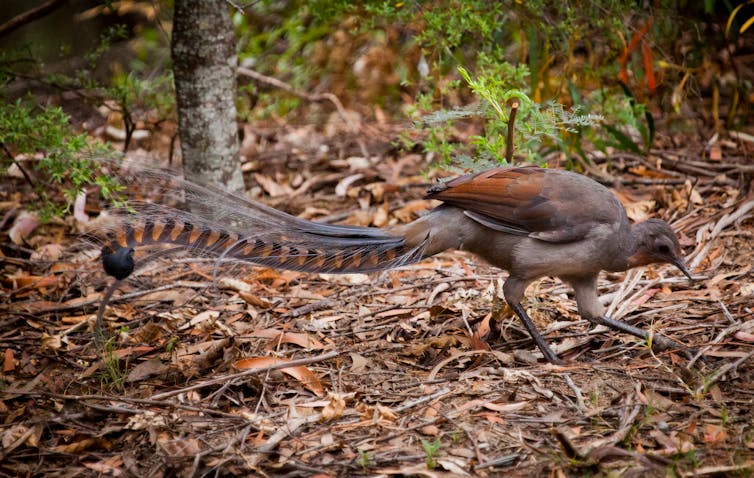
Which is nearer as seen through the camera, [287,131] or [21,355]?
[21,355]

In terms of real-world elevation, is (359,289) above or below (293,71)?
below

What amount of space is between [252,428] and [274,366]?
0.43 metres

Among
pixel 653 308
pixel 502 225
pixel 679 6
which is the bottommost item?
pixel 653 308

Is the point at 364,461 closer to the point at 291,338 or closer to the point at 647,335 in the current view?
the point at 291,338

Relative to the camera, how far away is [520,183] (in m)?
4.06

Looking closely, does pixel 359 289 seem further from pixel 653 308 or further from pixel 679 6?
pixel 679 6

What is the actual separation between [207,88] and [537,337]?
259cm

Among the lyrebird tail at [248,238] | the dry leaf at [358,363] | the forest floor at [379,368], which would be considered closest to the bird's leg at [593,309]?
the forest floor at [379,368]

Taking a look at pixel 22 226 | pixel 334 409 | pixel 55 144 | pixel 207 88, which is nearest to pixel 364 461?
pixel 334 409

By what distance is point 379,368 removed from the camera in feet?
12.9

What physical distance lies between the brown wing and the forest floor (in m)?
0.65

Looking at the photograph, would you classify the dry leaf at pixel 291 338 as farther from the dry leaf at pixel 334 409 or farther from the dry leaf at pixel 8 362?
the dry leaf at pixel 8 362

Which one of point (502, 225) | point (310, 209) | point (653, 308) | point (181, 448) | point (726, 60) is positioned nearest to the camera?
point (181, 448)

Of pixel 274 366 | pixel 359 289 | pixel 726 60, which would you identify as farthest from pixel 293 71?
pixel 274 366
